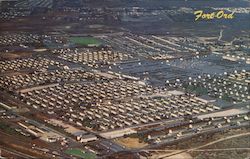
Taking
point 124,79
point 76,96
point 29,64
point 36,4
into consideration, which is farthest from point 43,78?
point 36,4

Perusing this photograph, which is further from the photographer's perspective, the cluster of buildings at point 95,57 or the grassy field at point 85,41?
the grassy field at point 85,41

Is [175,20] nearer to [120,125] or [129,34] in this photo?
[129,34]

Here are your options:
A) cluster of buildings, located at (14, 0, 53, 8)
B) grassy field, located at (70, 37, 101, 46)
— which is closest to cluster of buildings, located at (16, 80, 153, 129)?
grassy field, located at (70, 37, 101, 46)

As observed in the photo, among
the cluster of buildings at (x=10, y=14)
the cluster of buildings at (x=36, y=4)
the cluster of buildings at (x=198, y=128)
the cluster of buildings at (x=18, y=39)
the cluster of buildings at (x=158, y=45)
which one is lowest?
the cluster of buildings at (x=158, y=45)

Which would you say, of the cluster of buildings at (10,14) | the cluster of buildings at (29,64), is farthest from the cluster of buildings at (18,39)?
the cluster of buildings at (29,64)

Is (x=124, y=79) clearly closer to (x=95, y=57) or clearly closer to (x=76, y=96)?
(x=76, y=96)

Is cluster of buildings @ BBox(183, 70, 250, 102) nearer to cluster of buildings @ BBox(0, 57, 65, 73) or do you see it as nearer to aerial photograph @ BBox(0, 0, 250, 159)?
aerial photograph @ BBox(0, 0, 250, 159)

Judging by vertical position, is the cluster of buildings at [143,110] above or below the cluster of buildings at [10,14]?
below

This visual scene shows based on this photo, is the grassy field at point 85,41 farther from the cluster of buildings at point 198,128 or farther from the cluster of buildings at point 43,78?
the cluster of buildings at point 198,128
